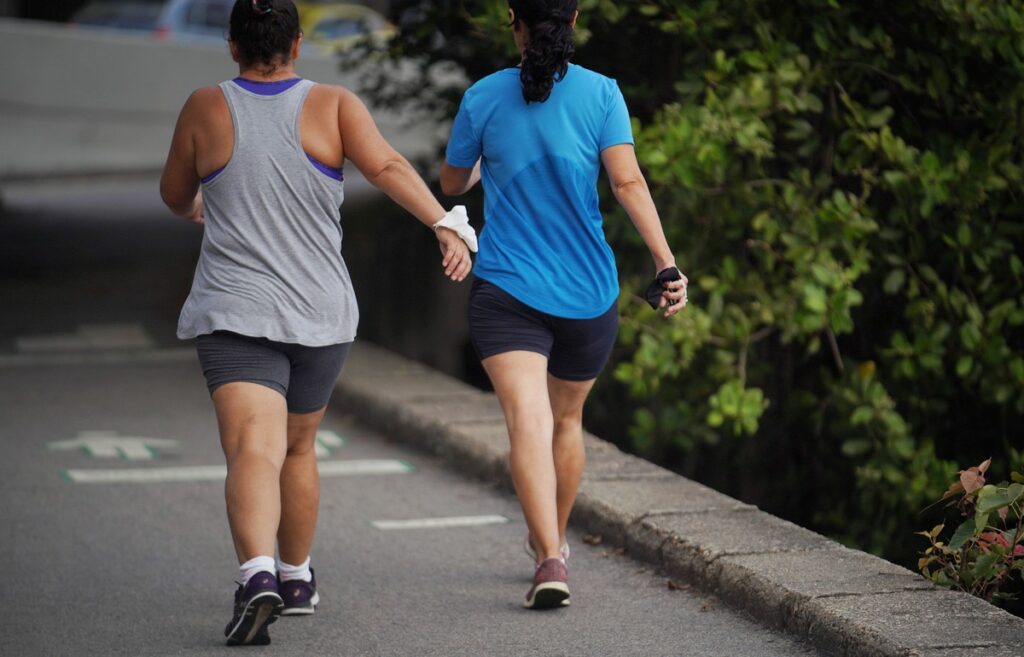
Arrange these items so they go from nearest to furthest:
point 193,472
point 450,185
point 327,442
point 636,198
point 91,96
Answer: point 636,198 → point 450,185 → point 193,472 → point 327,442 → point 91,96

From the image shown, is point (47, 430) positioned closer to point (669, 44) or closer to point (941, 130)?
point (669, 44)

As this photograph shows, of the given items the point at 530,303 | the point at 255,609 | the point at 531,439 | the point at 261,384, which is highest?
the point at 530,303

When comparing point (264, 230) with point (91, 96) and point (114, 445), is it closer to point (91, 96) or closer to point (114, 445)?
point (114, 445)

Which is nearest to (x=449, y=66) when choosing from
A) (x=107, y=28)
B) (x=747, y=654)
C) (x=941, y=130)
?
(x=941, y=130)

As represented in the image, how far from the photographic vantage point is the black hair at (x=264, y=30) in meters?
4.67

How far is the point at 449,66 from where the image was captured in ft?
35.6

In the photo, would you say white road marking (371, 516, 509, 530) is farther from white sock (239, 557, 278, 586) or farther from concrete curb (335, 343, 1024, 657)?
white sock (239, 557, 278, 586)

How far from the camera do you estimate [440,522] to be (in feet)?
21.4

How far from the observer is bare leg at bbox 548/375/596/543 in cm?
538

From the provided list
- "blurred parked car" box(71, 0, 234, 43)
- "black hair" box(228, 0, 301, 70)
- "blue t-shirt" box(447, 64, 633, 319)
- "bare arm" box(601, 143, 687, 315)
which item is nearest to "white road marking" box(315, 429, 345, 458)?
"blue t-shirt" box(447, 64, 633, 319)

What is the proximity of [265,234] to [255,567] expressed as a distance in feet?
3.01

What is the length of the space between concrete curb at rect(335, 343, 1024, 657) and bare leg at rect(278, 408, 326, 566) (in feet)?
4.09

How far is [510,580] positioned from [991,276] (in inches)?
110

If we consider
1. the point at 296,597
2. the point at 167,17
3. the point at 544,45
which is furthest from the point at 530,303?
the point at 167,17
